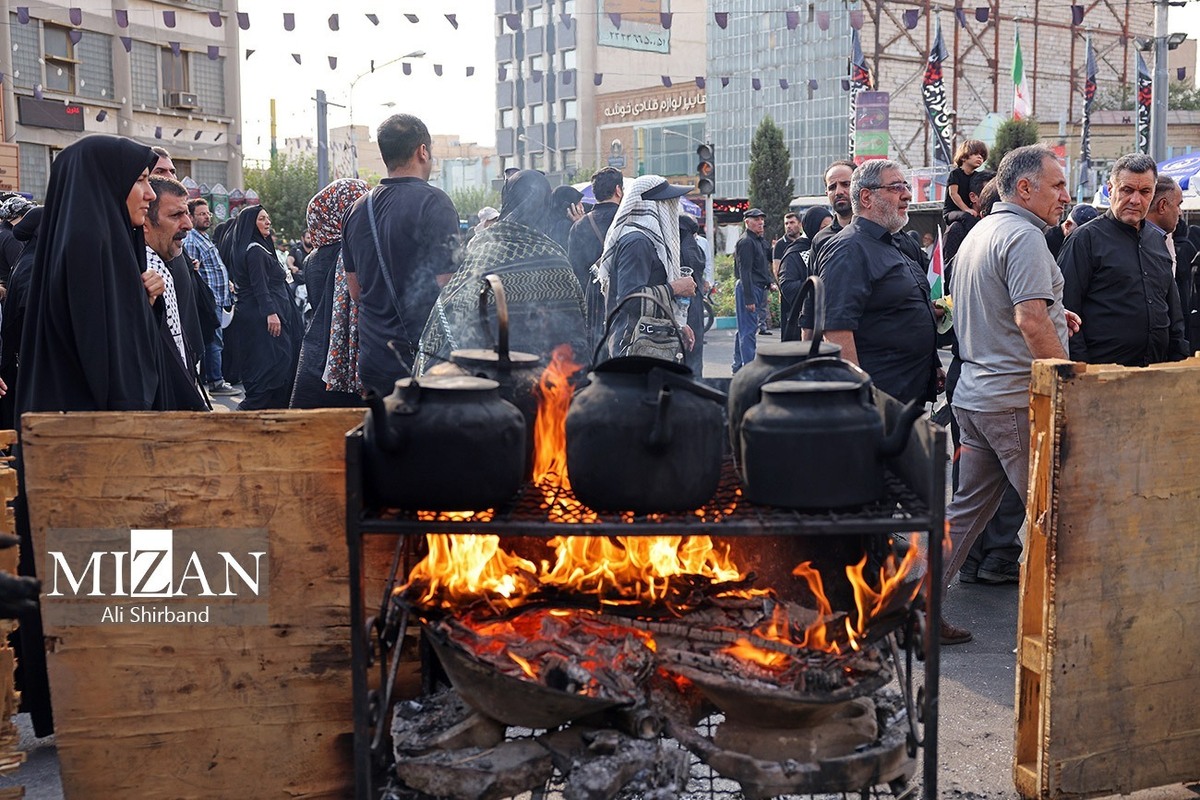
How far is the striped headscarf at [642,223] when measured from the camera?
22.2 feet

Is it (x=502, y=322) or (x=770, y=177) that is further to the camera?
(x=770, y=177)

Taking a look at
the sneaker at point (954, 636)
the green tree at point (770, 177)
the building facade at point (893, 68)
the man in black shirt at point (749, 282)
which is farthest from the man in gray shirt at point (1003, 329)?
the building facade at point (893, 68)

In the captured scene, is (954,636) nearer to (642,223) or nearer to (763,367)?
(763,367)

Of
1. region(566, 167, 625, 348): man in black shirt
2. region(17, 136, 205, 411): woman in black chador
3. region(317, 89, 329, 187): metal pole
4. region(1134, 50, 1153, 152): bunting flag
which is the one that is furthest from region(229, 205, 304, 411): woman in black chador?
region(1134, 50, 1153, 152): bunting flag

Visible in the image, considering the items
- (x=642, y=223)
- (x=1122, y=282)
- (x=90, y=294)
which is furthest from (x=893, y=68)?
(x=90, y=294)

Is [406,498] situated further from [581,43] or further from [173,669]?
[581,43]

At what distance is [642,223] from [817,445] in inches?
166

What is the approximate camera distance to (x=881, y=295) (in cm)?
497

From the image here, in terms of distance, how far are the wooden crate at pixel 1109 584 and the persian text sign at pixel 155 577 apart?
214 cm

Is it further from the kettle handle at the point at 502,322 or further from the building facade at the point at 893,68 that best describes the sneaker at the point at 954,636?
the building facade at the point at 893,68

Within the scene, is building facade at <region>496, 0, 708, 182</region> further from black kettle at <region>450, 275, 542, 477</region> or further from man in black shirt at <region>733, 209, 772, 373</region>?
black kettle at <region>450, 275, 542, 477</region>

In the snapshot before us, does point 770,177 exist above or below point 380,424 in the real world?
above

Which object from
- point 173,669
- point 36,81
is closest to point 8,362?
point 173,669

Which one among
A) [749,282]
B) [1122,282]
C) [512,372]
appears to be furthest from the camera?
[749,282]
